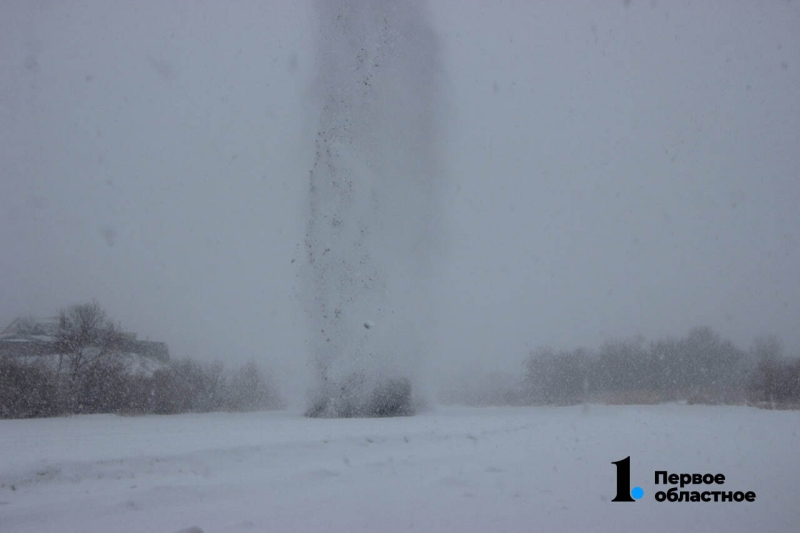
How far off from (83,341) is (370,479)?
18837 mm

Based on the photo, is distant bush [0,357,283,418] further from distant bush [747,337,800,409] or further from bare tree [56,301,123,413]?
distant bush [747,337,800,409]

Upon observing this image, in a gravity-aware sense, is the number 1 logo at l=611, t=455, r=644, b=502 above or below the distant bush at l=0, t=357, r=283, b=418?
above

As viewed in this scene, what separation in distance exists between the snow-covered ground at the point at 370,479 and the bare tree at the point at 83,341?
38.9ft

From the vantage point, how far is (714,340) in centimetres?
4197

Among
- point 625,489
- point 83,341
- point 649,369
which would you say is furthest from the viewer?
point 649,369

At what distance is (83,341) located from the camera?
67.7 feet

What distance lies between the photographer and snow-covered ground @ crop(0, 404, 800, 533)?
3.96 metres

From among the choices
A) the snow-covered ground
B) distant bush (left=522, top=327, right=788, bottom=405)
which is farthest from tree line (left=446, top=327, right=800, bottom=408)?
the snow-covered ground

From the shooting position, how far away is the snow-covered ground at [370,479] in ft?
13.0

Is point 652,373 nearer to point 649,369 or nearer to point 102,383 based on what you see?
point 649,369

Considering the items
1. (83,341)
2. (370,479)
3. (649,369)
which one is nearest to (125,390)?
(83,341)

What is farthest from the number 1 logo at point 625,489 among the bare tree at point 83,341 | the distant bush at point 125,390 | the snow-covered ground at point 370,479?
the bare tree at point 83,341

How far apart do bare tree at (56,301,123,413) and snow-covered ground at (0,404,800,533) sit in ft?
38.9

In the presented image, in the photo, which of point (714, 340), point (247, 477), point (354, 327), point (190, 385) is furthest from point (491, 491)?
point (714, 340)
